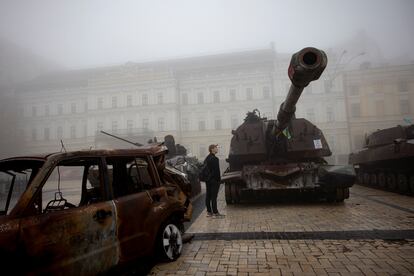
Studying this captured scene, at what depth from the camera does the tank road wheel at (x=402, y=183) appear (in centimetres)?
1096

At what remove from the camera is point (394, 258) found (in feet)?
14.0

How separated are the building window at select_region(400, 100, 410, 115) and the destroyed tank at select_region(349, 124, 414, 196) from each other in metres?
36.1

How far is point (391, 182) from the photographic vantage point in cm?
1215

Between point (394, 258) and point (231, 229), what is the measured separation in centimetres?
289

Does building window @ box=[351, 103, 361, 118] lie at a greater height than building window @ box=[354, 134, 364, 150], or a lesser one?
greater

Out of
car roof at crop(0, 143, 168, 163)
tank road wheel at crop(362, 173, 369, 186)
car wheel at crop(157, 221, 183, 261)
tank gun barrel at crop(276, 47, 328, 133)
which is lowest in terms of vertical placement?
tank road wheel at crop(362, 173, 369, 186)

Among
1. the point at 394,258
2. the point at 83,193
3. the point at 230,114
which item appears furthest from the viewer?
the point at 230,114

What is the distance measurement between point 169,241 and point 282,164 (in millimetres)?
5591

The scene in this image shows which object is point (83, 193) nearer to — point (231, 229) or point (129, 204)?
point (129, 204)

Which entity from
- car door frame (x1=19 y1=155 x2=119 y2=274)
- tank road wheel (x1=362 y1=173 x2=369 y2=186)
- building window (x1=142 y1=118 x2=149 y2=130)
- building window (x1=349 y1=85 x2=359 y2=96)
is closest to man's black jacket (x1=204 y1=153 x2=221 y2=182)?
car door frame (x1=19 y1=155 x2=119 y2=274)

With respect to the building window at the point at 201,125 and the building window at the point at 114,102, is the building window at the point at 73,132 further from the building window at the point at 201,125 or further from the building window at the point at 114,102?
the building window at the point at 201,125

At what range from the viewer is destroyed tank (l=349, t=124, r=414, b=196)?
10.6 m

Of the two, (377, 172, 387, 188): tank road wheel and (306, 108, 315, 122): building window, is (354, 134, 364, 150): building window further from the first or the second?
(377, 172, 387, 188): tank road wheel

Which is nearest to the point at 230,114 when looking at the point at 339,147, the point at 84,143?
the point at 339,147
